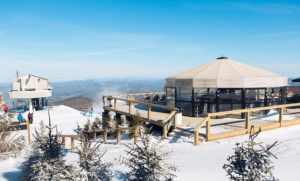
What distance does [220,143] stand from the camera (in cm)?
853

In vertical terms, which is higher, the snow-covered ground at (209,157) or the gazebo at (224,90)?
the gazebo at (224,90)

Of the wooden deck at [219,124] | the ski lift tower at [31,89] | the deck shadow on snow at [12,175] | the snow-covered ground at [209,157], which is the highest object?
the ski lift tower at [31,89]

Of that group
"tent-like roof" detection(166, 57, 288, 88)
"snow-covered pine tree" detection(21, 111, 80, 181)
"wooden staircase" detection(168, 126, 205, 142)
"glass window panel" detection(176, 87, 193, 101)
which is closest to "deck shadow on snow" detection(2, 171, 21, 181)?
"snow-covered pine tree" detection(21, 111, 80, 181)

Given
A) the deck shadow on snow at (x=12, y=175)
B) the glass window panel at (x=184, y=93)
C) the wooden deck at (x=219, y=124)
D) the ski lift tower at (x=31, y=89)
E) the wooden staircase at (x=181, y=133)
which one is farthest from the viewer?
the ski lift tower at (x=31, y=89)

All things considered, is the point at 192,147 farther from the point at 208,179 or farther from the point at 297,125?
the point at 297,125

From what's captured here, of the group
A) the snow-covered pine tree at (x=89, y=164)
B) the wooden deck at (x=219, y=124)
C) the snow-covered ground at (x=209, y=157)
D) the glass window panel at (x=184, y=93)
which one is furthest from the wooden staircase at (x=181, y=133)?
the snow-covered pine tree at (x=89, y=164)

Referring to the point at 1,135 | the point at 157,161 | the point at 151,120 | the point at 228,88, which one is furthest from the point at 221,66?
the point at 1,135

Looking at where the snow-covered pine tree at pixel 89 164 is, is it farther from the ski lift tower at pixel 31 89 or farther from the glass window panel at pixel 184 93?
the ski lift tower at pixel 31 89

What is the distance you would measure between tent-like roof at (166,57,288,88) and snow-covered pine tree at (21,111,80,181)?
9.62m

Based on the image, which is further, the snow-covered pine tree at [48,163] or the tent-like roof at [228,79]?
the tent-like roof at [228,79]

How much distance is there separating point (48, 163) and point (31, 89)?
25889 mm

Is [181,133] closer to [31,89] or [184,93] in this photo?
[184,93]

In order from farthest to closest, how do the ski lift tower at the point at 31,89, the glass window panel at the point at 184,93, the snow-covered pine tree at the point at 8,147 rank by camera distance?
1. the ski lift tower at the point at 31,89
2. the glass window panel at the point at 184,93
3. the snow-covered pine tree at the point at 8,147

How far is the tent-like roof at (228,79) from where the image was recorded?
13.5 m
